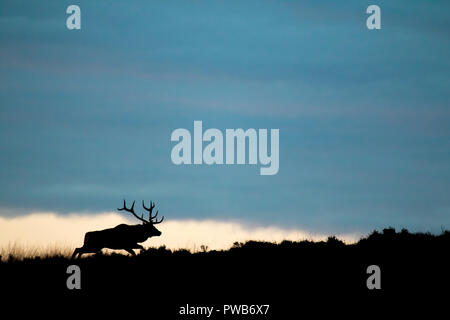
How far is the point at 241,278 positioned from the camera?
17.9m

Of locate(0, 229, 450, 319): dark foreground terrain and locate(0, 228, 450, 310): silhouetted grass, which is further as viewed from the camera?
locate(0, 228, 450, 310): silhouetted grass

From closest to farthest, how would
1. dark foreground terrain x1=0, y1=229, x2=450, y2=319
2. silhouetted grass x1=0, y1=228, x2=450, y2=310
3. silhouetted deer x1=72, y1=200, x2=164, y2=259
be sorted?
dark foreground terrain x1=0, y1=229, x2=450, y2=319
silhouetted grass x1=0, y1=228, x2=450, y2=310
silhouetted deer x1=72, y1=200, x2=164, y2=259

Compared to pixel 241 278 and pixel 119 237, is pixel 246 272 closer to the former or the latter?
pixel 241 278

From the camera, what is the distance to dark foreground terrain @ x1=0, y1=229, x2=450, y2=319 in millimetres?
16266

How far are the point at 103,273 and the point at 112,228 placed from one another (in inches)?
213

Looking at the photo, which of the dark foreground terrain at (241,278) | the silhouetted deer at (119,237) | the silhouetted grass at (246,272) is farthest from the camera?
the silhouetted deer at (119,237)

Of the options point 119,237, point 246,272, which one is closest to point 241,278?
point 246,272

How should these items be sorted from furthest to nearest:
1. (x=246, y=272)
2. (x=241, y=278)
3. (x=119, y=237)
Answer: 1. (x=119, y=237)
2. (x=246, y=272)
3. (x=241, y=278)

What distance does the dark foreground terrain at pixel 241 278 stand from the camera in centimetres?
1627
